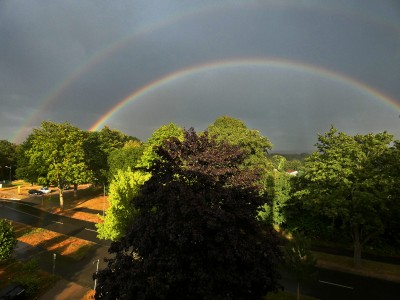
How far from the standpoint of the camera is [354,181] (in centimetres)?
2312

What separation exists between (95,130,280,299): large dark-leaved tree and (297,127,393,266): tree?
1378cm

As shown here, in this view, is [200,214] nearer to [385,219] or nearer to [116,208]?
[116,208]

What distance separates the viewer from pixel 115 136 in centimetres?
8088

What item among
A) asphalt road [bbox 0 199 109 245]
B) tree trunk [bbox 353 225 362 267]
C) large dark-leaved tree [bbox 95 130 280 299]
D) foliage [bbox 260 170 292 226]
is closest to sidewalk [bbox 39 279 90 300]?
asphalt road [bbox 0 199 109 245]

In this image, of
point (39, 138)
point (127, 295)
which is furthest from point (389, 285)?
point (39, 138)

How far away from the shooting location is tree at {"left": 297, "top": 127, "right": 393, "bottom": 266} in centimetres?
2161

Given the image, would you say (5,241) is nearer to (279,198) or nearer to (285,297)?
(285,297)

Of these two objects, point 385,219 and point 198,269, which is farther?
point 385,219

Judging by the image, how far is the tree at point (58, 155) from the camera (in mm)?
42844

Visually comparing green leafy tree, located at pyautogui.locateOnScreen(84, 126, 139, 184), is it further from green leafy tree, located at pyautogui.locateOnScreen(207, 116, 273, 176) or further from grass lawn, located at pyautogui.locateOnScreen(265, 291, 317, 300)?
grass lawn, located at pyautogui.locateOnScreen(265, 291, 317, 300)

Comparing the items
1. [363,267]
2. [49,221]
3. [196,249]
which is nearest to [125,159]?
[49,221]

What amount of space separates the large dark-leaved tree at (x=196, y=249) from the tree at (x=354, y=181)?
13.8 m

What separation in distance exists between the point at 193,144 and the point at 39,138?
129 feet

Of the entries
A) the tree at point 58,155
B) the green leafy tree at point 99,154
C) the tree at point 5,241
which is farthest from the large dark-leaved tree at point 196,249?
the green leafy tree at point 99,154
